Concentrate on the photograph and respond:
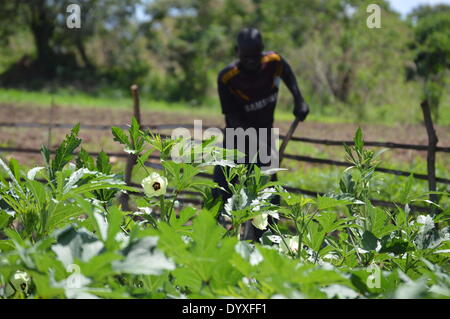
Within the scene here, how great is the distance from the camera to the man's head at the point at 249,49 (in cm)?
325

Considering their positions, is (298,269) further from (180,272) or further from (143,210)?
(143,210)

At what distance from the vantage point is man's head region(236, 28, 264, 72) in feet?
10.7

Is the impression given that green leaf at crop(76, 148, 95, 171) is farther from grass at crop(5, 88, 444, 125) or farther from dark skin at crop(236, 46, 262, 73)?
grass at crop(5, 88, 444, 125)

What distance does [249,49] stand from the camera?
3.25 meters

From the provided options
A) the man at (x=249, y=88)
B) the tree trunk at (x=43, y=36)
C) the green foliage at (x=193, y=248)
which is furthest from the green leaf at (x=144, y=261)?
the tree trunk at (x=43, y=36)

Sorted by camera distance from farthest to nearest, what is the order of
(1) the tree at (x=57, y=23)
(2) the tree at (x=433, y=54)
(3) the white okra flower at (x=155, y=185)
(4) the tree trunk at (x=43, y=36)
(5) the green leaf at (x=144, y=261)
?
(4) the tree trunk at (x=43, y=36)
(1) the tree at (x=57, y=23)
(2) the tree at (x=433, y=54)
(3) the white okra flower at (x=155, y=185)
(5) the green leaf at (x=144, y=261)

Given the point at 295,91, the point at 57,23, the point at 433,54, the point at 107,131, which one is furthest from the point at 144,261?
the point at 57,23

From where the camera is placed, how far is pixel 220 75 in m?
3.34

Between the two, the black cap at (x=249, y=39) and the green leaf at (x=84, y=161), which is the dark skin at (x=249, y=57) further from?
the green leaf at (x=84, y=161)

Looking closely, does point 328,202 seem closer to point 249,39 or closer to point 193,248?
point 193,248

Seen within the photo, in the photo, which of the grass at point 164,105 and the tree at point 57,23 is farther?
the tree at point 57,23

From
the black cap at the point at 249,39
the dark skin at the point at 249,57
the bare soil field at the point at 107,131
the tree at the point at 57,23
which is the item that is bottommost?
the bare soil field at the point at 107,131

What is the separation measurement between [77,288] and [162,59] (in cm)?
1782

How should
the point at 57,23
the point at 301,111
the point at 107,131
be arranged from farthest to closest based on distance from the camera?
the point at 57,23 < the point at 107,131 < the point at 301,111
